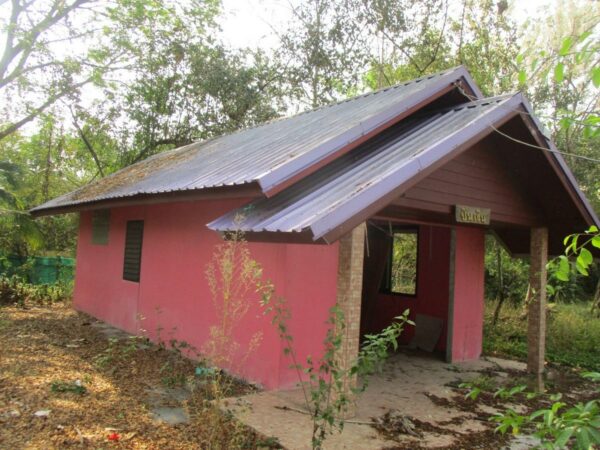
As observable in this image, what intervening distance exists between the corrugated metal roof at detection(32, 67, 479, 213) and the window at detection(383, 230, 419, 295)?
3.34 metres

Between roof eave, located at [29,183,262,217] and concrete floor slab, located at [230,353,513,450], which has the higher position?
roof eave, located at [29,183,262,217]

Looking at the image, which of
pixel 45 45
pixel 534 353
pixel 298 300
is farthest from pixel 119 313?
pixel 45 45

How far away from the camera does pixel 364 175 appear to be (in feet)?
16.9

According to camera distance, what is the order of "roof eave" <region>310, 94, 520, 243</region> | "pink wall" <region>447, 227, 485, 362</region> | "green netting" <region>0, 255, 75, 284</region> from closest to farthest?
"roof eave" <region>310, 94, 520, 243</region>, "pink wall" <region>447, 227, 485, 362</region>, "green netting" <region>0, 255, 75, 284</region>

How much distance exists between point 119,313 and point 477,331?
7485mm

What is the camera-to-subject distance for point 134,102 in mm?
20312

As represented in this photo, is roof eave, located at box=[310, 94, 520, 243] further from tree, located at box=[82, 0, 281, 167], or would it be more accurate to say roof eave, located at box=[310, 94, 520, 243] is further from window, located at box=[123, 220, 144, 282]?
tree, located at box=[82, 0, 281, 167]

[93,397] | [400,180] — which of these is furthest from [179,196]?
[400,180]

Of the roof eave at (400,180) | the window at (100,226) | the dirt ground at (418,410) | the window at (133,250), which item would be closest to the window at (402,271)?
the dirt ground at (418,410)

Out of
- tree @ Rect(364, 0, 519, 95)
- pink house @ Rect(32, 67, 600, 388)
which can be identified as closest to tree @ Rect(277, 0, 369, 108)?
tree @ Rect(364, 0, 519, 95)

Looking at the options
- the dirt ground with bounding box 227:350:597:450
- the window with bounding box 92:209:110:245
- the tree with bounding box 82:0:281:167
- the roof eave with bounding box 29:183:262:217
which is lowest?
the dirt ground with bounding box 227:350:597:450

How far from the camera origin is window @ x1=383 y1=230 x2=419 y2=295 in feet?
34.8

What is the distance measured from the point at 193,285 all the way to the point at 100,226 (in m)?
5.14

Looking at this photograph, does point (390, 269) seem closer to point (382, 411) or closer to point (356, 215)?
point (382, 411)
